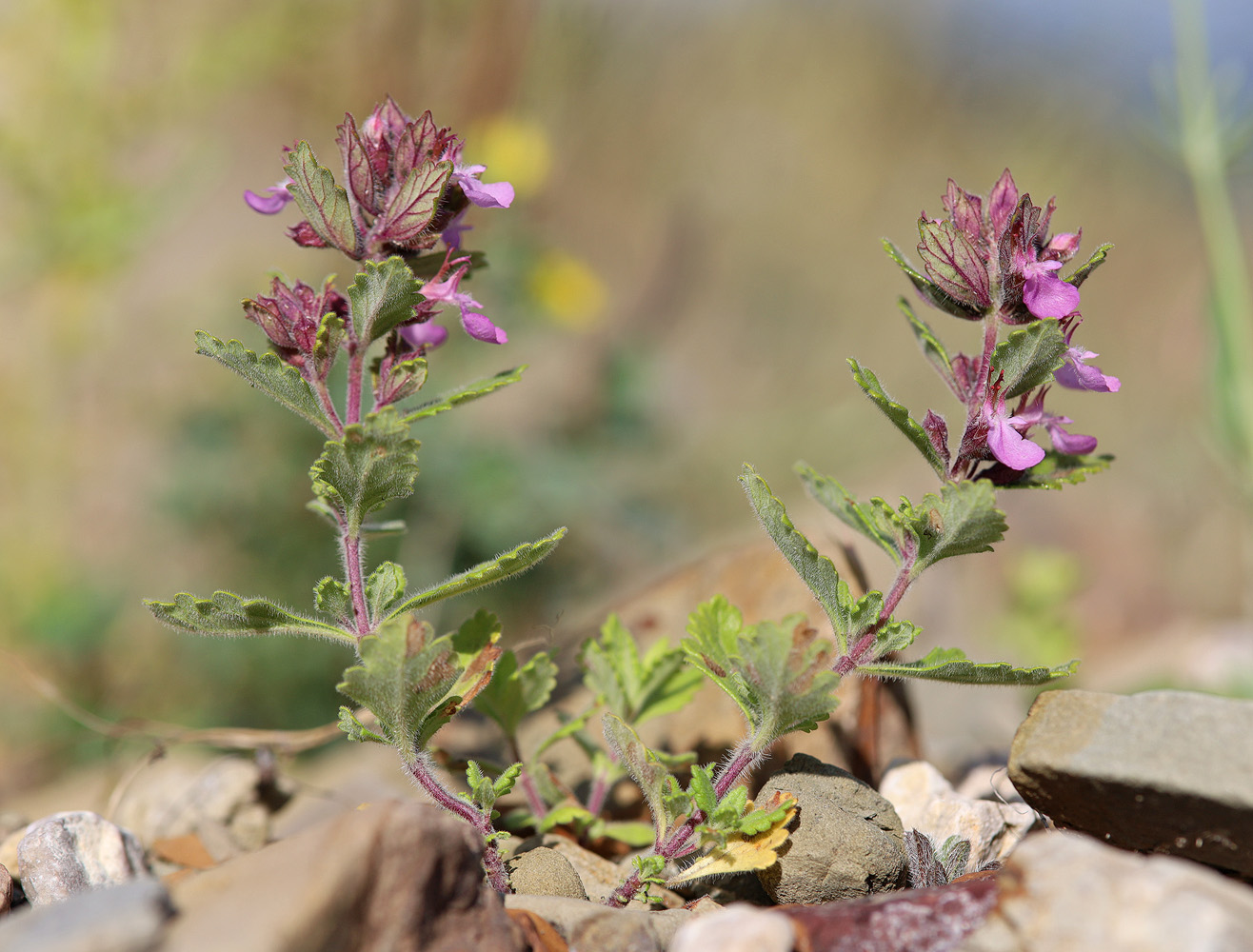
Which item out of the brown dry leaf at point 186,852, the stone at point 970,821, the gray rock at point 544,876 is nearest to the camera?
the gray rock at point 544,876

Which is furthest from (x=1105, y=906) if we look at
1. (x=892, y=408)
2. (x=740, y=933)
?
(x=892, y=408)

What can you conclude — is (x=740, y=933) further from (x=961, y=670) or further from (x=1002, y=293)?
(x=1002, y=293)

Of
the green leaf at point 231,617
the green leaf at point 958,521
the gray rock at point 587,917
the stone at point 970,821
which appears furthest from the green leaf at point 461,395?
the stone at point 970,821

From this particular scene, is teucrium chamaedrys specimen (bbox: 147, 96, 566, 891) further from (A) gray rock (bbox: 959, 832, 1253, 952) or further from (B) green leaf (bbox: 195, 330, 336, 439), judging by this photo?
(A) gray rock (bbox: 959, 832, 1253, 952)

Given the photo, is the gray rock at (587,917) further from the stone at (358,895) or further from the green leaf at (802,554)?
the green leaf at (802,554)

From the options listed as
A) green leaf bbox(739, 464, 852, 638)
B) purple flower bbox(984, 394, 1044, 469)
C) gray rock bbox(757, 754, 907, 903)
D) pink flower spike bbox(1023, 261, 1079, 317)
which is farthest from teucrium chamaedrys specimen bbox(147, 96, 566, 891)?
pink flower spike bbox(1023, 261, 1079, 317)
